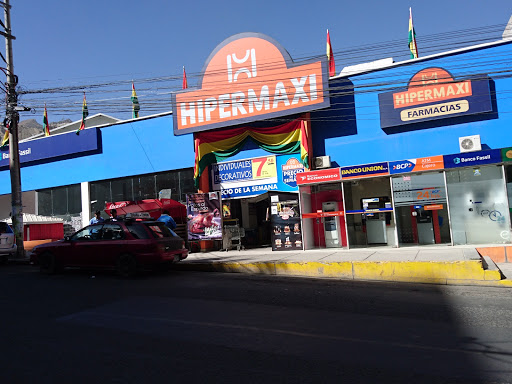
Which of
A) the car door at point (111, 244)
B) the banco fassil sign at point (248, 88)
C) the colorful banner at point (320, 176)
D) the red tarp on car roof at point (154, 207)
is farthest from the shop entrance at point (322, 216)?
the car door at point (111, 244)

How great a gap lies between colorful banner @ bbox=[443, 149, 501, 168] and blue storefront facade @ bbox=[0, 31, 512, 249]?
30 millimetres

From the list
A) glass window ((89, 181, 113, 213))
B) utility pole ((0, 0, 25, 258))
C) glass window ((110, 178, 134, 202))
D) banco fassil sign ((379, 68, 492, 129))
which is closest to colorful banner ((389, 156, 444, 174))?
banco fassil sign ((379, 68, 492, 129))

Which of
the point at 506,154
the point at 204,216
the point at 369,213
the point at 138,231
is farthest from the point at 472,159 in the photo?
the point at 138,231

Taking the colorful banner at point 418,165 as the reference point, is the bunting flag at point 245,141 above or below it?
above

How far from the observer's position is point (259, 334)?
5332 millimetres

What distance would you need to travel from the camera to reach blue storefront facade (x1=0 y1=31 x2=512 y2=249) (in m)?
13.7

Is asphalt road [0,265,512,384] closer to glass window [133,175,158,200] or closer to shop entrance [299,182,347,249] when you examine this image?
shop entrance [299,182,347,249]

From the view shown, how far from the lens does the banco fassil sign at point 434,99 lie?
14.3m

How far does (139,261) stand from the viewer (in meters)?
10.5

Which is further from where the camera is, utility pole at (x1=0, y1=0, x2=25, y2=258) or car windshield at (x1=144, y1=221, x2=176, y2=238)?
utility pole at (x1=0, y1=0, x2=25, y2=258)

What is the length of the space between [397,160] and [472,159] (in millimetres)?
2764

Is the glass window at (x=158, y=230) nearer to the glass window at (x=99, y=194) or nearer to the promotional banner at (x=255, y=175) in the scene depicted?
the promotional banner at (x=255, y=175)

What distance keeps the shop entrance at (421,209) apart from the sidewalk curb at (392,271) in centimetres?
556

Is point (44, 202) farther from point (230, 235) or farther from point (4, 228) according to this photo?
point (230, 235)
